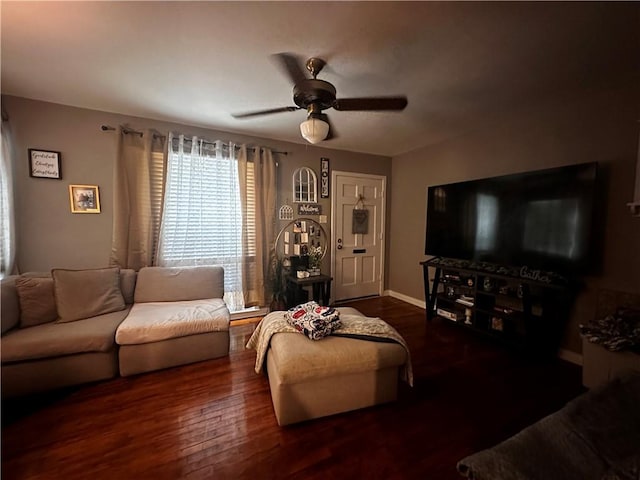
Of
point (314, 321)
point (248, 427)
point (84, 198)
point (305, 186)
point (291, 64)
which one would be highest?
point (291, 64)

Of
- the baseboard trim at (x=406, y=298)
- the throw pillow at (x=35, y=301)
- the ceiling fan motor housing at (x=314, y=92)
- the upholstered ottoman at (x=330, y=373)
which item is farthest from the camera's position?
the baseboard trim at (x=406, y=298)

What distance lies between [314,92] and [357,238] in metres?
2.88

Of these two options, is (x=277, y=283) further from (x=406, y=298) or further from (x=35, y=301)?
(x=35, y=301)

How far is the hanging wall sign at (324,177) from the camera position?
394 centimetres

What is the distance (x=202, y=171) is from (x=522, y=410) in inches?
153

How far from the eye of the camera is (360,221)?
14.0 ft

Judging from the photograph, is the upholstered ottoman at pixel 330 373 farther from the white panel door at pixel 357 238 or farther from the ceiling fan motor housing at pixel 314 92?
the white panel door at pixel 357 238

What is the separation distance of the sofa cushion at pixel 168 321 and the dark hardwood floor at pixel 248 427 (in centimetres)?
35

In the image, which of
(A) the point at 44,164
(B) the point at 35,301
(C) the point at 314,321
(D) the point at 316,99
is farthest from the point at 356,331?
(A) the point at 44,164

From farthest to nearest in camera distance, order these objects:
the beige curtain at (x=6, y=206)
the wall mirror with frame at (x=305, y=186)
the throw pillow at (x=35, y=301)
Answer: the wall mirror with frame at (x=305, y=186), the beige curtain at (x=6, y=206), the throw pillow at (x=35, y=301)

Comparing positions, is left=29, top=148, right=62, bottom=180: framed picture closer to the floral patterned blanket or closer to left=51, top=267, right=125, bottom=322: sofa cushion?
left=51, top=267, right=125, bottom=322: sofa cushion

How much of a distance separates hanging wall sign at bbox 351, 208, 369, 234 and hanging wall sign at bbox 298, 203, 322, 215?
0.65 metres

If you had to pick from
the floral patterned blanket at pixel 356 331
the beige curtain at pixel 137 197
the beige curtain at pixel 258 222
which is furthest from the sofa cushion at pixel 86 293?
the floral patterned blanket at pixel 356 331

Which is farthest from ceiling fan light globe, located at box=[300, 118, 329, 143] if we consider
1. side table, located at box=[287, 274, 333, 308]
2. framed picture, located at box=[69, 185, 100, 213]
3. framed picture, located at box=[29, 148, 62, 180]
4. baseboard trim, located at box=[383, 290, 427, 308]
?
baseboard trim, located at box=[383, 290, 427, 308]
